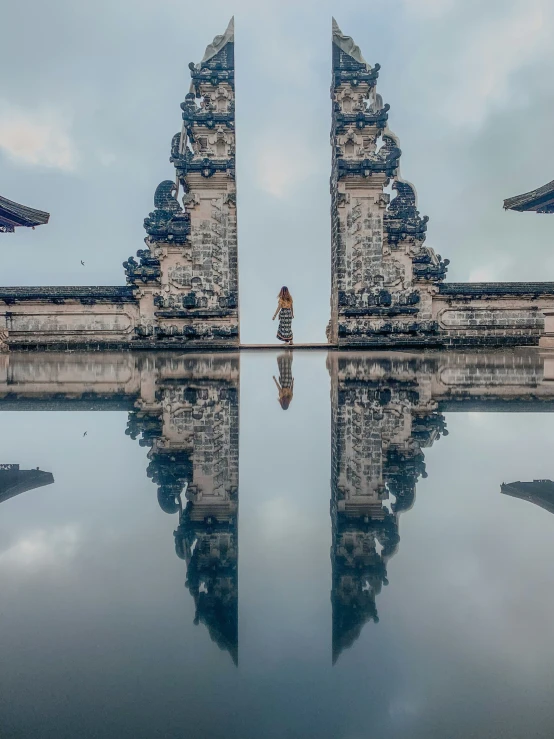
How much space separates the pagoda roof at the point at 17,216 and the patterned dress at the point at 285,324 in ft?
20.9

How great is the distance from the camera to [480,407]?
3408 millimetres

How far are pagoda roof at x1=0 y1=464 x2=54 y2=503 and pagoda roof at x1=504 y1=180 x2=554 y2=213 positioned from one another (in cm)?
1272

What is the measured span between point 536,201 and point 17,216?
1214 centimetres

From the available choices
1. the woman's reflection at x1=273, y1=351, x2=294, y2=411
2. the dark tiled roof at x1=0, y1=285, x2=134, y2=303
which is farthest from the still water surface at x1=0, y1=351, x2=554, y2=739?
the dark tiled roof at x1=0, y1=285, x2=134, y2=303

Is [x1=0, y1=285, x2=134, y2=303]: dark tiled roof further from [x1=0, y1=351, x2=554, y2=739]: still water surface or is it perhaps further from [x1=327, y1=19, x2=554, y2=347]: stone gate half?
[x1=0, y1=351, x2=554, y2=739]: still water surface

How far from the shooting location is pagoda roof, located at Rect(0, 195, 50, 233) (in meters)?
11.9

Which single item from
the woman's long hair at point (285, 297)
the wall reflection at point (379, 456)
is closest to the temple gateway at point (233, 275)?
the woman's long hair at point (285, 297)

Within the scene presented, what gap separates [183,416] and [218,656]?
90.4 inches

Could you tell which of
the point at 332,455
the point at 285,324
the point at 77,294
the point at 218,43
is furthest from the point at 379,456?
the point at 218,43

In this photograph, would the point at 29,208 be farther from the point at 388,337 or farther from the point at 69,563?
the point at 69,563

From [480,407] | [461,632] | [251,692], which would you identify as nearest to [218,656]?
[251,692]

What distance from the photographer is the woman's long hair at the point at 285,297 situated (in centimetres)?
1396

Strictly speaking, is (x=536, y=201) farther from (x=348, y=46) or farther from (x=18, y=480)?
(x=18, y=480)

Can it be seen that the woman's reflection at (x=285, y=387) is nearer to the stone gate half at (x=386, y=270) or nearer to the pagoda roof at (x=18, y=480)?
the pagoda roof at (x=18, y=480)
